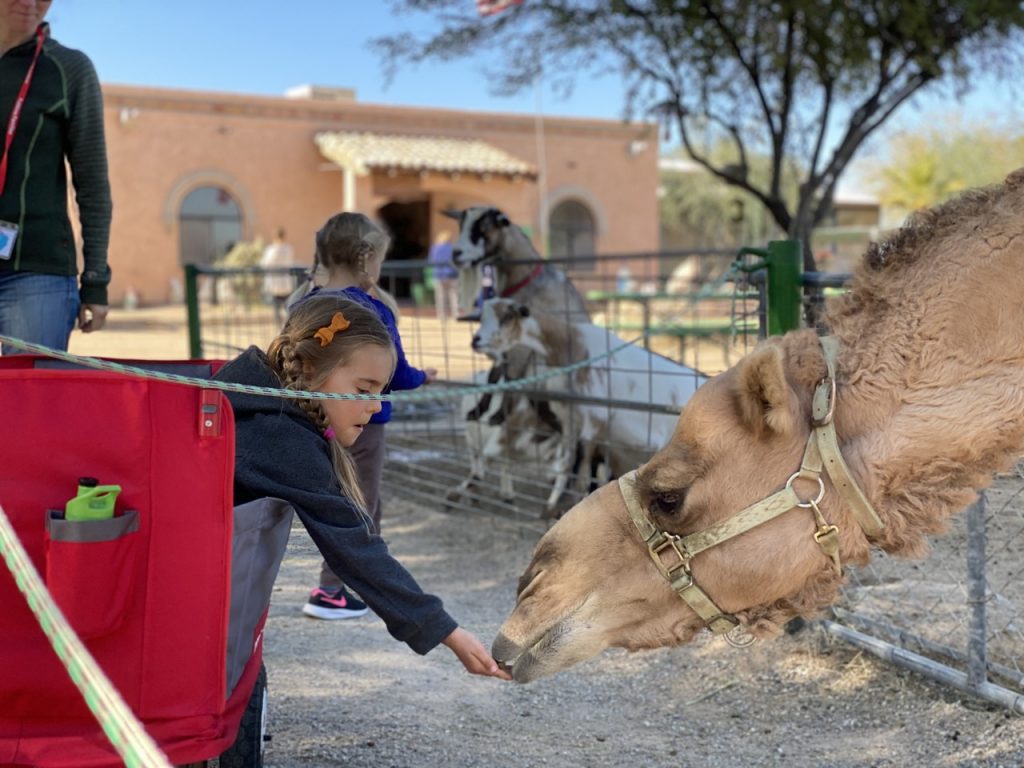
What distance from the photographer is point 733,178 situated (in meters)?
13.7

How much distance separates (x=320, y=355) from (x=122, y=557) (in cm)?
73

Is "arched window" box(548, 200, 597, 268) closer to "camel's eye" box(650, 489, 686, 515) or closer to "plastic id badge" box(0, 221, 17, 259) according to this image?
"plastic id badge" box(0, 221, 17, 259)

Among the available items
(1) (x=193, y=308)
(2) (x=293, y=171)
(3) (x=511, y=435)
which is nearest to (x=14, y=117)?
(3) (x=511, y=435)

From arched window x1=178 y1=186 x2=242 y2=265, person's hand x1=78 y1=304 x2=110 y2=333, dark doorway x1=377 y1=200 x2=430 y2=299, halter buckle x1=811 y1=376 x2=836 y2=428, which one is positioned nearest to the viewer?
halter buckle x1=811 y1=376 x2=836 y2=428

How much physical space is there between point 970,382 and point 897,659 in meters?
1.88

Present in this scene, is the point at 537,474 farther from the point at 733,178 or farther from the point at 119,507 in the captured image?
the point at 733,178

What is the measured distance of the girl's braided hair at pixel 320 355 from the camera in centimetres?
262

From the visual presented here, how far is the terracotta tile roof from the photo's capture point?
26750 mm

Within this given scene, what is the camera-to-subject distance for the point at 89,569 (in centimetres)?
209

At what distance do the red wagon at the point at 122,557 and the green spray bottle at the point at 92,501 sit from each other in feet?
0.07

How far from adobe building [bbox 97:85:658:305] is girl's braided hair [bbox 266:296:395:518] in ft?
79.9

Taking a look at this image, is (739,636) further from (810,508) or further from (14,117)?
(14,117)

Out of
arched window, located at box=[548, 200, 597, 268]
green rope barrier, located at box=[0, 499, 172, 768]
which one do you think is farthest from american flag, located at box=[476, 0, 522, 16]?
arched window, located at box=[548, 200, 597, 268]

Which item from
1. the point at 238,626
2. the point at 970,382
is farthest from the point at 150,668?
the point at 970,382
